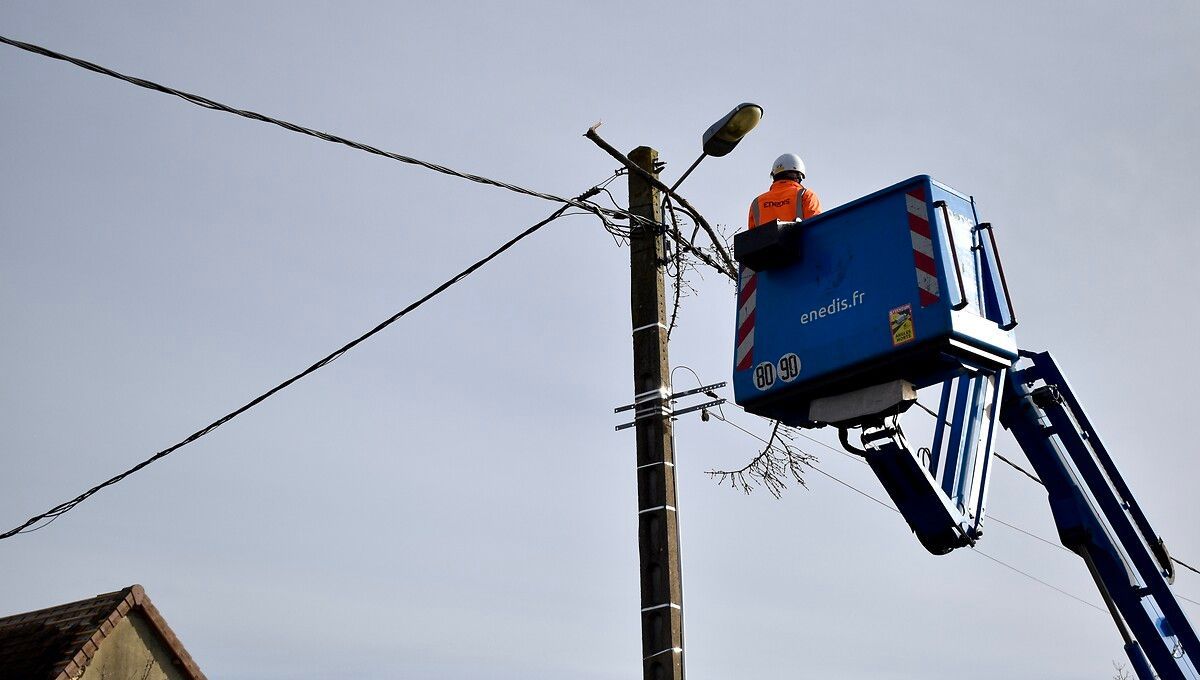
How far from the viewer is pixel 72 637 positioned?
1387cm

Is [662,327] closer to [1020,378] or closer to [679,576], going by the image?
[679,576]

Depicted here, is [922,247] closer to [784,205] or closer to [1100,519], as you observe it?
[784,205]

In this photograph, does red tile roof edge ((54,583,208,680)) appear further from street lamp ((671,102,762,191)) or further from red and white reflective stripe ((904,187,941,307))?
red and white reflective stripe ((904,187,941,307))

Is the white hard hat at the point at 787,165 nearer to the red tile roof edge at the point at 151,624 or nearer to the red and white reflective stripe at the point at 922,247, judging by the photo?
the red and white reflective stripe at the point at 922,247

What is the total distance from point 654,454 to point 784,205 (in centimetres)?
195

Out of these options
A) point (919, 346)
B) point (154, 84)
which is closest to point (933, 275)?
point (919, 346)

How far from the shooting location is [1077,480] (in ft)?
28.7

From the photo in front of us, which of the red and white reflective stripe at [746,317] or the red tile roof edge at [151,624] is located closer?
the red and white reflective stripe at [746,317]

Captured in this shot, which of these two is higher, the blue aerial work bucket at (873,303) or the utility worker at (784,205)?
the utility worker at (784,205)

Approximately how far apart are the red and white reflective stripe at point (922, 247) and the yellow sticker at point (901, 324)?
0.10 metres

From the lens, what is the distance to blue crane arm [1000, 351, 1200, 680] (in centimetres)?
843

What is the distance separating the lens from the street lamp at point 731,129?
921cm

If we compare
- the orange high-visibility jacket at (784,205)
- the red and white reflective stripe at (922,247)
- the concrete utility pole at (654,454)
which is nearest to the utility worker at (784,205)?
the orange high-visibility jacket at (784,205)

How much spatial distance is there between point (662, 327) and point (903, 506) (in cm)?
255
